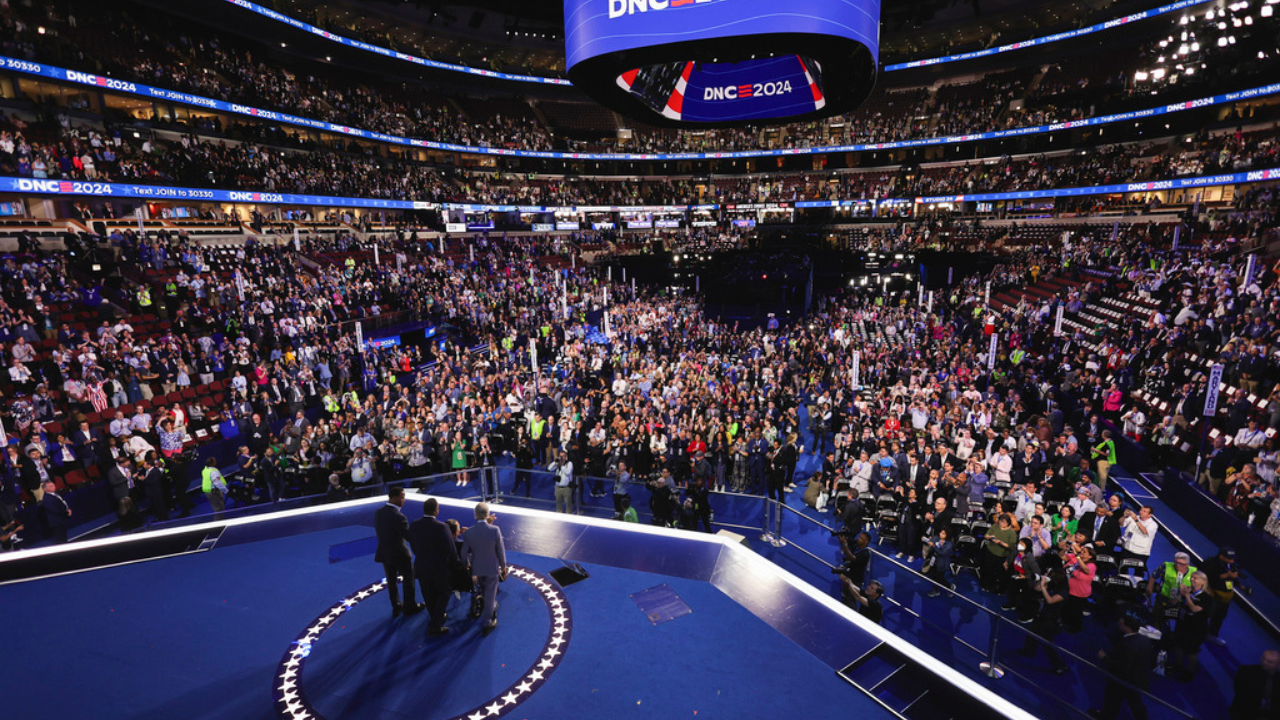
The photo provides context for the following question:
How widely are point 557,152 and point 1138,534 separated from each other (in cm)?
4564

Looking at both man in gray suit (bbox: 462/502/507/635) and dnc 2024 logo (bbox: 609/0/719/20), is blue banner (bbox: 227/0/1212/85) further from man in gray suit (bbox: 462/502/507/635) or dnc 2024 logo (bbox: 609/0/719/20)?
man in gray suit (bbox: 462/502/507/635)

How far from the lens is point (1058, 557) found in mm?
7539

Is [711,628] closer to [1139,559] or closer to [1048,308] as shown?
[1139,559]

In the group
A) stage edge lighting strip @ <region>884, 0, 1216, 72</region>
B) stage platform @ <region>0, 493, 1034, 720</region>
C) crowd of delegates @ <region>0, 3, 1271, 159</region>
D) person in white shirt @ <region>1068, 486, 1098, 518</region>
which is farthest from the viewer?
stage edge lighting strip @ <region>884, 0, 1216, 72</region>

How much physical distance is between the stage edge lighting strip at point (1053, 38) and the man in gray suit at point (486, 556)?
42699 mm

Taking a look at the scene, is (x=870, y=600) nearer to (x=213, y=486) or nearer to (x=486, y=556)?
(x=486, y=556)

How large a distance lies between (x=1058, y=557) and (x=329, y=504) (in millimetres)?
10691

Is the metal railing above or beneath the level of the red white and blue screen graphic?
beneath

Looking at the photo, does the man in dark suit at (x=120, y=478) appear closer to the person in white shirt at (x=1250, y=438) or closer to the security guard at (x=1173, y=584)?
the security guard at (x=1173, y=584)

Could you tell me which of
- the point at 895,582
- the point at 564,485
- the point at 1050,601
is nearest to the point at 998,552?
the point at 1050,601

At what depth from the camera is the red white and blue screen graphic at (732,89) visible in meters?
6.32

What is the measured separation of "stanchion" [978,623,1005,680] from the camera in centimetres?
622

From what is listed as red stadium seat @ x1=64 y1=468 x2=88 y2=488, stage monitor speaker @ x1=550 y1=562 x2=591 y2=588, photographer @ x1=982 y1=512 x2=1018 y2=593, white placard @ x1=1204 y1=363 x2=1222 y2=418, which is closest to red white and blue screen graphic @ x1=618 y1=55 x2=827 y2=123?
stage monitor speaker @ x1=550 y1=562 x2=591 y2=588

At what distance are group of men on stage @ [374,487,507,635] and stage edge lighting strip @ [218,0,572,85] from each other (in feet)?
108
